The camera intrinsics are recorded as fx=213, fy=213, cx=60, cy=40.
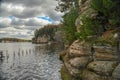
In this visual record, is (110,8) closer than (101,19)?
Yes

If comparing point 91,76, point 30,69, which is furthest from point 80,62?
point 30,69

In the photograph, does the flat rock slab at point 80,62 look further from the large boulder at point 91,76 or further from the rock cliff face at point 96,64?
the large boulder at point 91,76

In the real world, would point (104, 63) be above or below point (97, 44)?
below

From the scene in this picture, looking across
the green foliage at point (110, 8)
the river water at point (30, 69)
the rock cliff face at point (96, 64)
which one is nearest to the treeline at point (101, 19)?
the green foliage at point (110, 8)

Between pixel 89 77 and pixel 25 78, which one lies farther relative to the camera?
pixel 25 78

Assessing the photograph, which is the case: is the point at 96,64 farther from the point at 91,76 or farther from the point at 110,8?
the point at 110,8

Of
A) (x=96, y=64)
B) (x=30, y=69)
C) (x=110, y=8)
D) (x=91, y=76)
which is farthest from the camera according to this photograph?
(x=30, y=69)

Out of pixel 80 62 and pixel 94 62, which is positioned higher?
pixel 94 62

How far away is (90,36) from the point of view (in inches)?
1371

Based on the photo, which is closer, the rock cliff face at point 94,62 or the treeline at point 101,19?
the rock cliff face at point 94,62

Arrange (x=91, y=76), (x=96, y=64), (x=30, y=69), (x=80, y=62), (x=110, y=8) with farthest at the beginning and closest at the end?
(x=30, y=69), (x=80, y=62), (x=110, y=8), (x=91, y=76), (x=96, y=64)

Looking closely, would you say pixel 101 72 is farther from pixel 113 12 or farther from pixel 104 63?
pixel 113 12

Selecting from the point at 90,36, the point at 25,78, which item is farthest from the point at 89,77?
the point at 25,78

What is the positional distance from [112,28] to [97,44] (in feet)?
13.1
